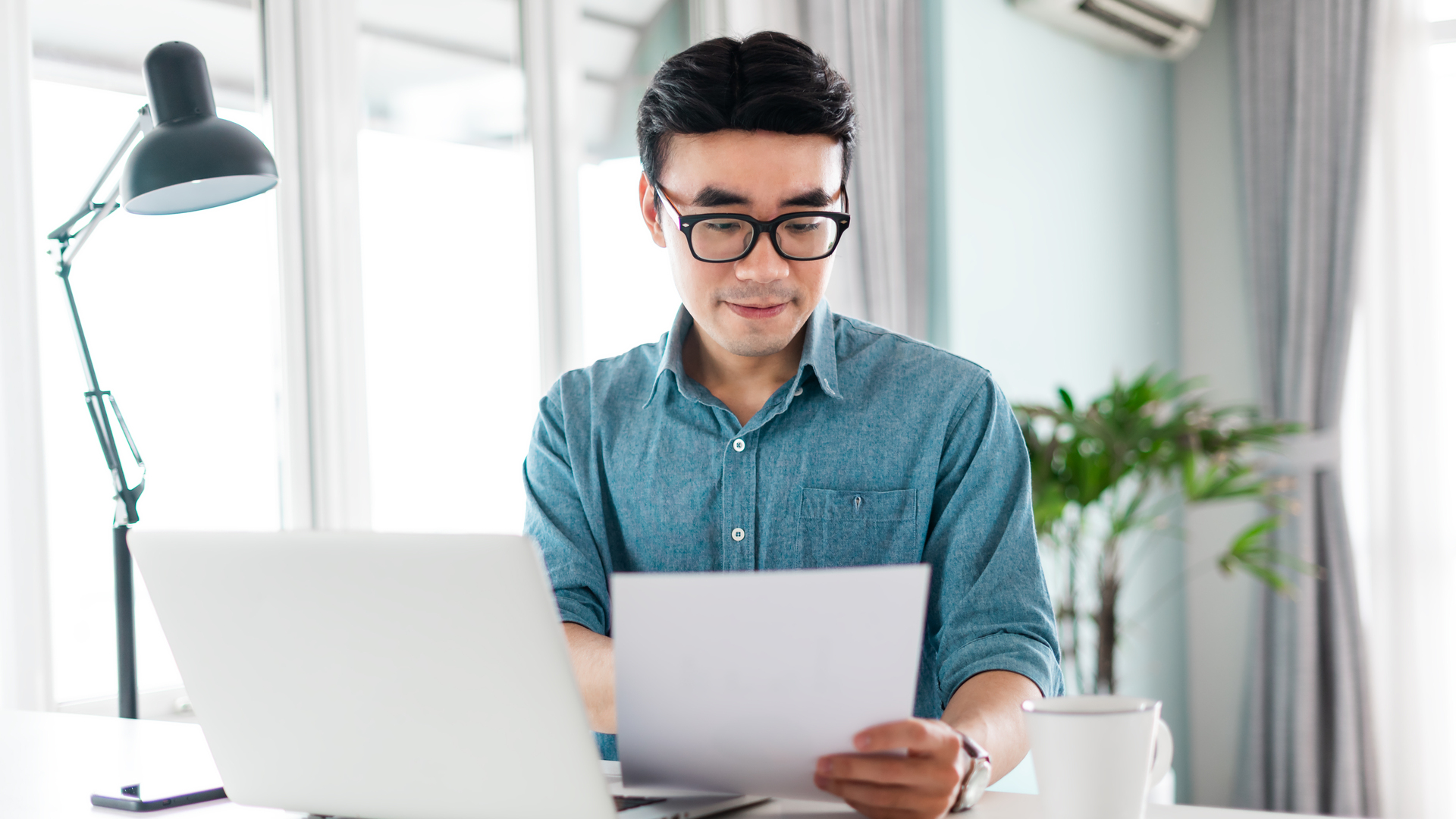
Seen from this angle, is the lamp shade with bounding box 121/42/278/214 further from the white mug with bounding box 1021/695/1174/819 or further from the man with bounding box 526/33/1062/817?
the white mug with bounding box 1021/695/1174/819

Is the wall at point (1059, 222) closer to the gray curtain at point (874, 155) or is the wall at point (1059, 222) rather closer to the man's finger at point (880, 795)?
the gray curtain at point (874, 155)

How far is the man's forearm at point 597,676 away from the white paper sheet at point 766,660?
45 centimetres

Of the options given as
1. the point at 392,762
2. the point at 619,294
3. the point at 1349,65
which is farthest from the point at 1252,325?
the point at 392,762

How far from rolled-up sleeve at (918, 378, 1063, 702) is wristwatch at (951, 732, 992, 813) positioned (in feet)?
1.08

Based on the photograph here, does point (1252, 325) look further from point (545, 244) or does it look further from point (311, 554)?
point (311, 554)

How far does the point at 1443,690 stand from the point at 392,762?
12.3 ft

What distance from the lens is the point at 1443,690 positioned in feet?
12.1

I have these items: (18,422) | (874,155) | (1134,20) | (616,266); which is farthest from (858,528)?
(1134,20)

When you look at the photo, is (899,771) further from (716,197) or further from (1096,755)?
(716,197)

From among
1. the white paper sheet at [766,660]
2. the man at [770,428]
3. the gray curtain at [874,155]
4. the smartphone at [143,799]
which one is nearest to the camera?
the white paper sheet at [766,660]

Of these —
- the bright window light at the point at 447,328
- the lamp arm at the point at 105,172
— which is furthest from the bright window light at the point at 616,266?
the lamp arm at the point at 105,172

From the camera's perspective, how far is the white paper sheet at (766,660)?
2.41 feet

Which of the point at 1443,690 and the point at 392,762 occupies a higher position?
the point at 392,762

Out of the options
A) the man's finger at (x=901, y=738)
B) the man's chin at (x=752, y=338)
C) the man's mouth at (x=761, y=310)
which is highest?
the man's mouth at (x=761, y=310)
